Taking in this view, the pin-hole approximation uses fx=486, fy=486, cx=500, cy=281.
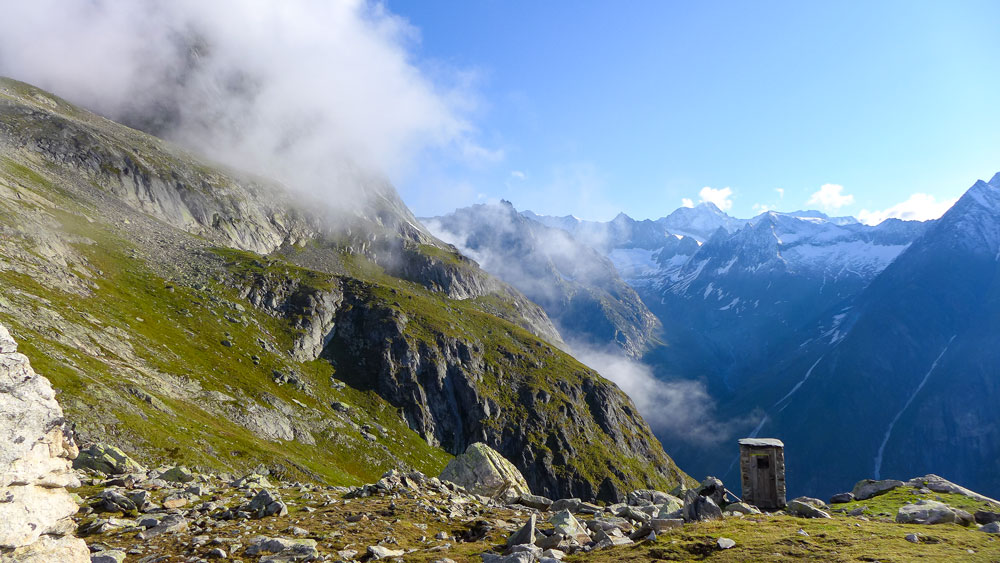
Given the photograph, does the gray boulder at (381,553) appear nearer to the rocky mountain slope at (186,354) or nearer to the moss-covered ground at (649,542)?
the moss-covered ground at (649,542)

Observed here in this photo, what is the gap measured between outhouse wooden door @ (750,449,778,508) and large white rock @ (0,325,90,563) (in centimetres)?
4131

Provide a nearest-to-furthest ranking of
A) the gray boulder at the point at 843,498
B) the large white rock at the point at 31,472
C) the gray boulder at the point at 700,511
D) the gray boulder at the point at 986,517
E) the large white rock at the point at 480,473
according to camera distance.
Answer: the large white rock at the point at 31,472 < the gray boulder at the point at 986,517 < the gray boulder at the point at 700,511 < the gray boulder at the point at 843,498 < the large white rock at the point at 480,473

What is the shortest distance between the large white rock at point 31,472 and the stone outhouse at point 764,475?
4003 cm

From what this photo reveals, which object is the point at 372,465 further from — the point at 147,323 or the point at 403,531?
the point at 403,531

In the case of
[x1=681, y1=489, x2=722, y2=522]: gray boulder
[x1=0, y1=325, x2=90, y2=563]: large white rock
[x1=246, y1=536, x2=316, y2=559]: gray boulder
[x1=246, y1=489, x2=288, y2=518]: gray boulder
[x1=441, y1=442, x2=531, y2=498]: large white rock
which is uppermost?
[x1=0, y1=325, x2=90, y2=563]: large white rock

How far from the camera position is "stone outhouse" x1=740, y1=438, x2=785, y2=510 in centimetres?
3806

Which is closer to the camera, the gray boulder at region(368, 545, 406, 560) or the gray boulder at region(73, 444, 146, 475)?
the gray boulder at region(368, 545, 406, 560)

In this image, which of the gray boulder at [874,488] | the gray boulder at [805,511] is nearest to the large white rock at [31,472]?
the gray boulder at [805,511]

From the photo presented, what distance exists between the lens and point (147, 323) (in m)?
124

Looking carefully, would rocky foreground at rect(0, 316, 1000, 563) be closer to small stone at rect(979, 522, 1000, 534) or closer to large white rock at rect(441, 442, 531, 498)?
small stone at rect(979, 522, 1000, 534)

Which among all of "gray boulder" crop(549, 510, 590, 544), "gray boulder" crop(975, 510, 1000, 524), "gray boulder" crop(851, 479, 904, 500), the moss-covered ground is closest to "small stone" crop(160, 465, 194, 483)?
the moss-covered ground

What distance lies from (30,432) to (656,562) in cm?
2022

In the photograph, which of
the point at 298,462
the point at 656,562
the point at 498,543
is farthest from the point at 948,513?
the point at 298,462

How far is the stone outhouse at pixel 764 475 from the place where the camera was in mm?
38062
